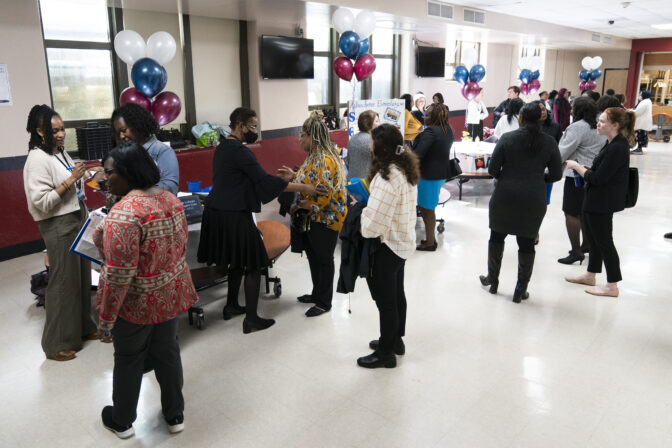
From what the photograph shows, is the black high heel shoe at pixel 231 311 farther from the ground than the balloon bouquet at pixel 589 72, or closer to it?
closer to it

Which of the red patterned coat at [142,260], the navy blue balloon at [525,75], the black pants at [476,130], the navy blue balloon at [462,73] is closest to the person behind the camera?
the red patterned coat at [142,260]

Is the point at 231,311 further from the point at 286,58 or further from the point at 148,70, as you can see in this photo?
the point at 286,58

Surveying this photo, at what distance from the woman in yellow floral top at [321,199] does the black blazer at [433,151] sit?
5.36ft

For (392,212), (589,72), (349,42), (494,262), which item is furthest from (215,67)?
(589,72)

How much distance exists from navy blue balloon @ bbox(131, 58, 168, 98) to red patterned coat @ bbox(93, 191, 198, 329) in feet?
10.1

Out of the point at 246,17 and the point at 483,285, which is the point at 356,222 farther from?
the point at 246,17

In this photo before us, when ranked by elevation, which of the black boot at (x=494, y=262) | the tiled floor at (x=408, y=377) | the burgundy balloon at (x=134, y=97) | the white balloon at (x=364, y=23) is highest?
the white balloon at (x=364, y=23)

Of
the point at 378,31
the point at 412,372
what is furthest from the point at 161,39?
the point at 378,31

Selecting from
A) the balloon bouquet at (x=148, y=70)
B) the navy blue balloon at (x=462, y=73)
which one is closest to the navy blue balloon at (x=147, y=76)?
the balloon bouquet at (x=148, y=70)

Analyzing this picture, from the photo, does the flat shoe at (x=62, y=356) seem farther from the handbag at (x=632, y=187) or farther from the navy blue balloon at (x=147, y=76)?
the handbag at (x=632, y=187)

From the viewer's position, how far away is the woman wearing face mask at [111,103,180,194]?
113 inches

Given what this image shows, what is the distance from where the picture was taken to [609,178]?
3.59m

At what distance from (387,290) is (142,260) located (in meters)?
1.30

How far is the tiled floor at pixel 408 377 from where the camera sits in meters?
2.43
